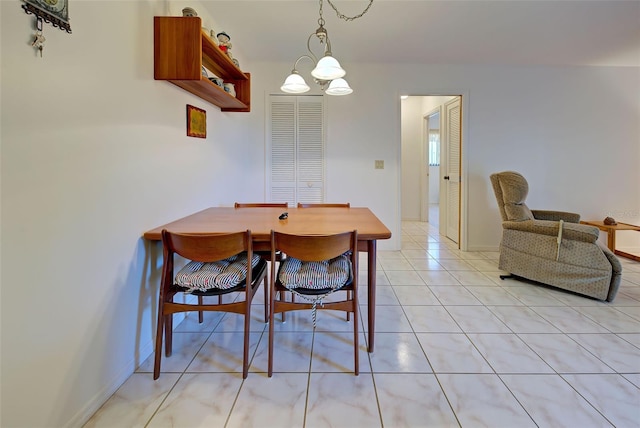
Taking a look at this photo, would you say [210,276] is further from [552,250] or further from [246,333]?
[552,250]

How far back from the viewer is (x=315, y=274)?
1.66 meters

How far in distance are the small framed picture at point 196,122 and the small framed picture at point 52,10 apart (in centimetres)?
104

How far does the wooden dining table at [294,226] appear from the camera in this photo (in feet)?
5.57

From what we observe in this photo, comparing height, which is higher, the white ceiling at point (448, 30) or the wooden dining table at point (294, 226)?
the white ceiling at point (448, 30)

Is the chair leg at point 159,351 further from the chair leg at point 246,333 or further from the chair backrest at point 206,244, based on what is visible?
the chair leg at point 246,333

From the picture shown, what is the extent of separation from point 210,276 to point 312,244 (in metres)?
0.54

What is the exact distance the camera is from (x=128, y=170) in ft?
5.13

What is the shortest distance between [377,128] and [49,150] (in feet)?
11.1

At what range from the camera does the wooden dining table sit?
170cm

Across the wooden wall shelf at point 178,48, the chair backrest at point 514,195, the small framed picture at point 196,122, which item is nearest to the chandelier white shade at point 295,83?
the wooden wall shelf at point 178,48

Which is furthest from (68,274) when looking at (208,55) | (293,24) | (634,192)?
(634,192)

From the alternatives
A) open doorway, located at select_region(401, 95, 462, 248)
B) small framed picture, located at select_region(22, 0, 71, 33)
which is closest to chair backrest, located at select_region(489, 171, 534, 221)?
open doorway, located at select_region(401, 95, 462, 248)

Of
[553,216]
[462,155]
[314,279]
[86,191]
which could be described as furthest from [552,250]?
[86,191]

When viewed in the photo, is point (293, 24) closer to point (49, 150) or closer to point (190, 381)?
point (49, 150)
